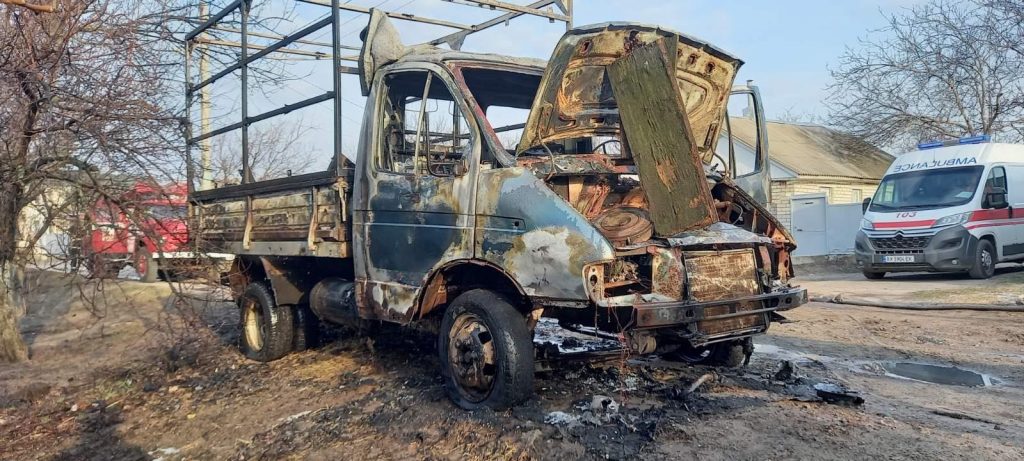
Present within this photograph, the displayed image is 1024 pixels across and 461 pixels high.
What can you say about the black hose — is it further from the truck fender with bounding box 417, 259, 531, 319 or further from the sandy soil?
the truck fender with bounding box 417, 259, 531, 319

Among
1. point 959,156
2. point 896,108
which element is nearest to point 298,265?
point 959,156

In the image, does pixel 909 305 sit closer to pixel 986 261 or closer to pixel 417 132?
pixel 986 261

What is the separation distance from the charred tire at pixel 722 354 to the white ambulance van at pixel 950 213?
28.5ft

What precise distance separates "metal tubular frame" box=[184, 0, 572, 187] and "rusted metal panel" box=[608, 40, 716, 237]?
2.49m

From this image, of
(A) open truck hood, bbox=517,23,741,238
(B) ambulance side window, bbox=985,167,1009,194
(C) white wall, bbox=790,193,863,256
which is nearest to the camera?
(A) open truck hood, bbox=517,23,741,238

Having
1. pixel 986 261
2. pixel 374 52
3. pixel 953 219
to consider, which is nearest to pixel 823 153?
pixel 986 261

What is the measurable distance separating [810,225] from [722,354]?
16736 millimetres

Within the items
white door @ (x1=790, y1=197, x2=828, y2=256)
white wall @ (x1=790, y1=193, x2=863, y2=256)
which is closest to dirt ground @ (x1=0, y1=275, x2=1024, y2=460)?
white wall @ (x1=790, y1=193, x2=863, y2=256)

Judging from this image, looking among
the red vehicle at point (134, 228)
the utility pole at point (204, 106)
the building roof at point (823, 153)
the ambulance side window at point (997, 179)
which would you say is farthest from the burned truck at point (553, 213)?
the building roof at point (823, 153)

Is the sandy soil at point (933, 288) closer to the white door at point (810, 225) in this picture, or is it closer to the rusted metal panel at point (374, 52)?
the white door at point (810, 225)

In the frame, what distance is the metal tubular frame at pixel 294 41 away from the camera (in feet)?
18.8

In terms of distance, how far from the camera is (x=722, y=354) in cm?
551

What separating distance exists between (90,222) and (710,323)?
18.8ft

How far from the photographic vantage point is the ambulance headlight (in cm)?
1220
